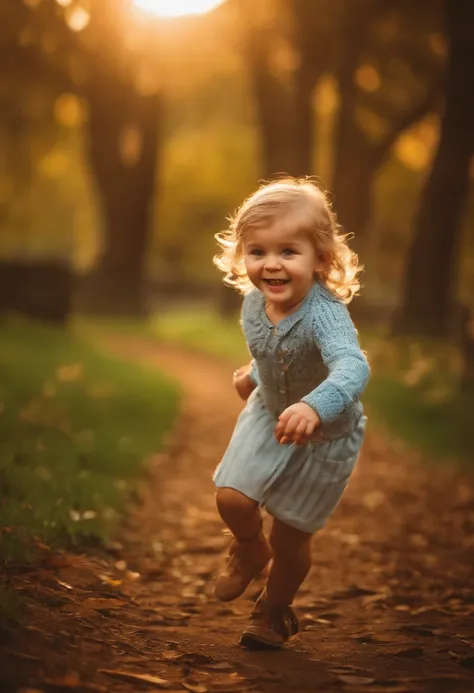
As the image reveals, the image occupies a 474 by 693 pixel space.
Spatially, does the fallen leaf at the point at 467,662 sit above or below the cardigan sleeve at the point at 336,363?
below

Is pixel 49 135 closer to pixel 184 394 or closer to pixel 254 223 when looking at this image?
pixel 184 394

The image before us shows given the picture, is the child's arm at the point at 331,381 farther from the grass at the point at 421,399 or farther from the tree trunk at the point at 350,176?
the tree trunk at the point at 350,176

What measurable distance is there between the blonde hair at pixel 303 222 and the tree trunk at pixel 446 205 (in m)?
9.71

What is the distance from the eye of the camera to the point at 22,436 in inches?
266

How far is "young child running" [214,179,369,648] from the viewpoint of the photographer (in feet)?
12.4

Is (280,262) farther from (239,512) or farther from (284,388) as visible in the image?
(239,512)

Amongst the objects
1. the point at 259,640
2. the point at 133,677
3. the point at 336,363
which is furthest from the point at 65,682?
the point at 336,363

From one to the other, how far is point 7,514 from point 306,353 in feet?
5.65

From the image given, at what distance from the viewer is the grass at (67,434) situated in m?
4.80

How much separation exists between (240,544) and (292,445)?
50 centimetres

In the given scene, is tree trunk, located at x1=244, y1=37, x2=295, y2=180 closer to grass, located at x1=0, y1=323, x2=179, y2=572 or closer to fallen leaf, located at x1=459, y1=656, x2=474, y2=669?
grass, located at x1=0, y1=323, x2=179, y2=572

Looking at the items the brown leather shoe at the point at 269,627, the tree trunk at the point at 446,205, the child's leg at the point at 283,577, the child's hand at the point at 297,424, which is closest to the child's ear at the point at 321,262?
the child's hand at the point at 297,424

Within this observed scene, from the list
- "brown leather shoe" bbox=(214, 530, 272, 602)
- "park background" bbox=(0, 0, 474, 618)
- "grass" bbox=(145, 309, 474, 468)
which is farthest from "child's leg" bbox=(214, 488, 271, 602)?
"grass" bbox=(145, 309, 474, 468)

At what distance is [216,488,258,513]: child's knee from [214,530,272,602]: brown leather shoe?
20 centimetres
